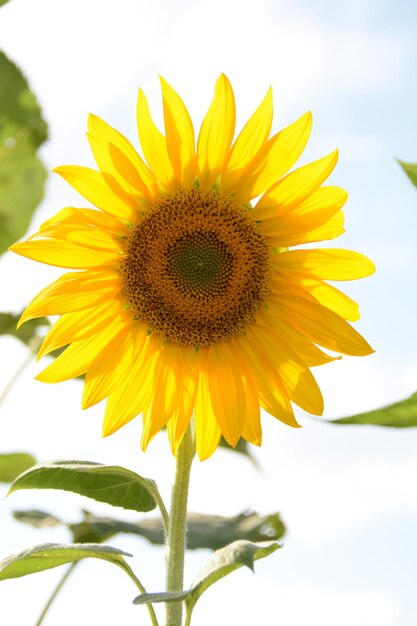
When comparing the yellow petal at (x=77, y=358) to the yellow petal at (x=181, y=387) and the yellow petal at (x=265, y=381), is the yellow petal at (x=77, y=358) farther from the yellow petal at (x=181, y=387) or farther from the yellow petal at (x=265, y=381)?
the yellow petal at (x=265, y=381)

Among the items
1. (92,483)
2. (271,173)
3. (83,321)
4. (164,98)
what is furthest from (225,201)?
(92,483)

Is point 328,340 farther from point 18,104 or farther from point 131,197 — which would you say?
point 18,104

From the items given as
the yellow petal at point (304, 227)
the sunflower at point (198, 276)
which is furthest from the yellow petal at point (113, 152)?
the yellow petal at point (304, 227)

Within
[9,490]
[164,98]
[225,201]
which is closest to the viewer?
[9,490]

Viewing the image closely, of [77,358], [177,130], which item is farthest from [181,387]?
[177,130]

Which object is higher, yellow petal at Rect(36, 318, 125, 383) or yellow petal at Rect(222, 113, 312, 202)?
yellow petal at Rect(222, 113, 312, 202)

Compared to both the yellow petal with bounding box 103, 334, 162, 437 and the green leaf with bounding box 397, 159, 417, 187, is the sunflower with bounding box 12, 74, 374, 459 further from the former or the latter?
the green leaf with bounding box 397, 159, 417, 187

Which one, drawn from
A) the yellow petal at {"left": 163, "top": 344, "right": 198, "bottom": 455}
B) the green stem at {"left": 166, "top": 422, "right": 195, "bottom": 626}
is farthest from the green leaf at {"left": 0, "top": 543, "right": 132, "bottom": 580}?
the yellow petal at {"left": 163, "top": 344, "right": 198, "bottom": 455}

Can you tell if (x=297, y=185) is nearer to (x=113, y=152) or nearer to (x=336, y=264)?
(x=336, y=264)
